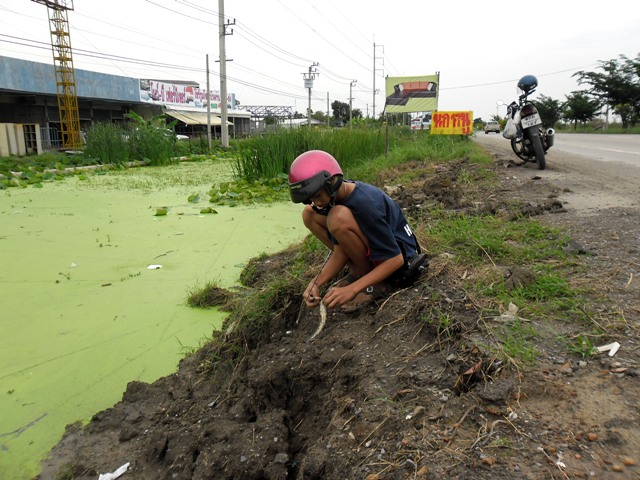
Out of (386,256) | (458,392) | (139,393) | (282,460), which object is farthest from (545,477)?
(139,393)

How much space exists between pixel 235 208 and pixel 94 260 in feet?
8.33

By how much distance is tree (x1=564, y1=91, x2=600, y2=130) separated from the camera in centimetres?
3269

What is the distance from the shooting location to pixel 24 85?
65.6 ft

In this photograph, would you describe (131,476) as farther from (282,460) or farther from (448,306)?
(448,306)

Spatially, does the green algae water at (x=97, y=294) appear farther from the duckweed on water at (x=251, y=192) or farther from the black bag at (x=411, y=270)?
the black bag at (x=411, y=270)

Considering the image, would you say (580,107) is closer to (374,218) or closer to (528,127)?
(528,127)

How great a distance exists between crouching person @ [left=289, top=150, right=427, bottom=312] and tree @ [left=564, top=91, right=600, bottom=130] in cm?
3496

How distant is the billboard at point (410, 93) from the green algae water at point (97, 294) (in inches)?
187

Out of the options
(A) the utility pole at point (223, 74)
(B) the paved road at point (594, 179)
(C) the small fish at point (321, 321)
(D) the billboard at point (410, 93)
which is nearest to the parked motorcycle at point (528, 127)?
(B) the paved road at point (594, 179)

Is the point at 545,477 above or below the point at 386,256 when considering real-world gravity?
below

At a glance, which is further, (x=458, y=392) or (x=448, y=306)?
(x=448, y=306)

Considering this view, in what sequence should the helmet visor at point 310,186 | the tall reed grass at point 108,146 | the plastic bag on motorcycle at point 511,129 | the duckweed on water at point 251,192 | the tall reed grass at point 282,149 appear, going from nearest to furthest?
the helmet visor at point 310,186 → the plastic bag on motorcycle at point 511,129 → the duckweed on water at point 251,192 → the tall reed grass at point 282,149 → the tall reed grass at point 108,146

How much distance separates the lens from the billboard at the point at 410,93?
34.1 feet

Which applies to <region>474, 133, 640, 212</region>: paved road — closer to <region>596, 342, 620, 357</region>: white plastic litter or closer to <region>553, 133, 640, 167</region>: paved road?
<region>553, 133, 640, 167</region>: paved road
